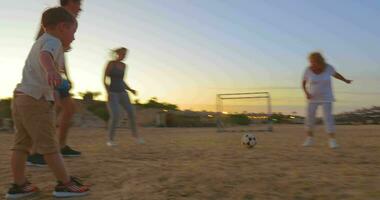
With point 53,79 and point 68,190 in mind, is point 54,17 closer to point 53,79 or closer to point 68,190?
point 53,79

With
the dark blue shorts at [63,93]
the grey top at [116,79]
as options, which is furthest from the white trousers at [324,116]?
the dark blue shorts at [63,93]

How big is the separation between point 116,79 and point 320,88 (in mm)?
Answer: 3412

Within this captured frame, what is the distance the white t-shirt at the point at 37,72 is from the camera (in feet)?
11.2

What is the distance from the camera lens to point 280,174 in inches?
164

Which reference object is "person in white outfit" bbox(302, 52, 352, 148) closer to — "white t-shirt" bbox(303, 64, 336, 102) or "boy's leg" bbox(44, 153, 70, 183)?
"white t-shirt" bbox(303, 64, 336, 102)

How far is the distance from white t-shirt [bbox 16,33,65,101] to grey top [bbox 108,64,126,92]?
4.21 meters

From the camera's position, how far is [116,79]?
25.4ft

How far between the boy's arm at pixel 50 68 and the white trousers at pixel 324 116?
531 centimetres

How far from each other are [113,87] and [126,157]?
2232mm

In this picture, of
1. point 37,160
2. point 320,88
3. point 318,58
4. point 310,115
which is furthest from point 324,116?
point 37,160

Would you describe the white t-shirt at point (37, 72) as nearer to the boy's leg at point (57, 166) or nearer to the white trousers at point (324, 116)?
the boy's leg at point (57, 166)

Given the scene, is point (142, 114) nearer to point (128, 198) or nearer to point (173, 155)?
point (173, 155)

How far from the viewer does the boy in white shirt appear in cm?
340

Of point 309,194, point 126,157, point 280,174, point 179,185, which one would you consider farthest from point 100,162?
point 309,194
